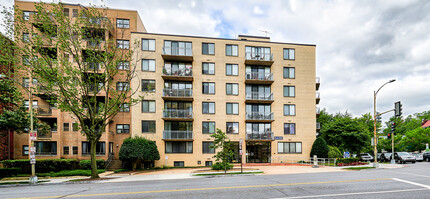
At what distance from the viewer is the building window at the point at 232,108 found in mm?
30219

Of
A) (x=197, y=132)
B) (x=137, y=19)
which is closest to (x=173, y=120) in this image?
(x=197, y=132)

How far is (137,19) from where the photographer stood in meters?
31.6

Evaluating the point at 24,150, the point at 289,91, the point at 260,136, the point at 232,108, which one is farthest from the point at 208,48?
the point at 24,150

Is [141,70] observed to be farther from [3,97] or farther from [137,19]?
[3,97]

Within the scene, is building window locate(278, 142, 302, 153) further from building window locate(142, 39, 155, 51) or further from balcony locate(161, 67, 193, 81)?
building window locate(142, 39, 155, 51)

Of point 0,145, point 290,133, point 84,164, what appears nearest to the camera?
point 84,164

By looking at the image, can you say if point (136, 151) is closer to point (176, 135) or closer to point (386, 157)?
point (176, 135)

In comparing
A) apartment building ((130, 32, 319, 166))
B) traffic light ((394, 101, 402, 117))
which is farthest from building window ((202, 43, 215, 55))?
traffic light ((394, 101, 402, 117))

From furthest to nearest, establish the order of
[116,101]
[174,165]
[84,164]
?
1. [174,165]
2. [84,164]
3. [116,101]

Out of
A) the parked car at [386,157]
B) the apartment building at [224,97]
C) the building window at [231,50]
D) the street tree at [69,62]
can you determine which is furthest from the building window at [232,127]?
the parked car at [386,157]

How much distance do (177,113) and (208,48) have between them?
9.76m

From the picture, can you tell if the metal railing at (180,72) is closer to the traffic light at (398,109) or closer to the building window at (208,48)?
the building window at (208,48)

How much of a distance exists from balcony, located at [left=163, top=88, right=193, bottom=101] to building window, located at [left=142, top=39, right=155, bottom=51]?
5.92 meters

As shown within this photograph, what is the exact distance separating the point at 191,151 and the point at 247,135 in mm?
7560
